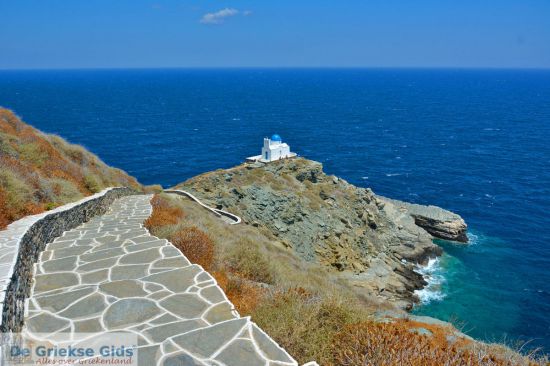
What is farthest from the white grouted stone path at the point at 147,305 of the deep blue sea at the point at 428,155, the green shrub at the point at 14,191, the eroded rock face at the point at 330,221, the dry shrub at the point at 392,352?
the eroded rock face at the point at 330,221

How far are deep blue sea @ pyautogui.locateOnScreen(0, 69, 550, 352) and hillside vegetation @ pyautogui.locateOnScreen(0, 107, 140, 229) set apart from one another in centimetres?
1130

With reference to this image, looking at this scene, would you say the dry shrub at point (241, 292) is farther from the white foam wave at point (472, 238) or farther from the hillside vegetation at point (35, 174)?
the white foam wave at point (472, 238)

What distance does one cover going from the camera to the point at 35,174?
1394cm

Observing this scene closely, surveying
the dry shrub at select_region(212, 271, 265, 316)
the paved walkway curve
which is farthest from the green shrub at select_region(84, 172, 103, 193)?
the dry shrub at select_region(212, 271, 265, 316)

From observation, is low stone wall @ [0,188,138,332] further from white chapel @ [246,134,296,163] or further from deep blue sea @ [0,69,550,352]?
white chapel @ [246,134,296,163]

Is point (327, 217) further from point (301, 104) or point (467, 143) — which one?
point (301, 104)

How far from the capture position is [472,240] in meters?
40.6

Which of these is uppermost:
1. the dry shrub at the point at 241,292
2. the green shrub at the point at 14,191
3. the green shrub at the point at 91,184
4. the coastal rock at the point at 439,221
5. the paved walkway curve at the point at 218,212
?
the green shrub at the point at 14,191

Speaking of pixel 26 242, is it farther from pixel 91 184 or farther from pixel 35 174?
pixel 91 184

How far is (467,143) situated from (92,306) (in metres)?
84.0

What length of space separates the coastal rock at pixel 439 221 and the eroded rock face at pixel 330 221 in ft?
4.30

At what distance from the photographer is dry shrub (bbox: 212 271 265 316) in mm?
6762

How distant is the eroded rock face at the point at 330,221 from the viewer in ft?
101

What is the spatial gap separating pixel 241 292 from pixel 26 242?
14.4 feet
